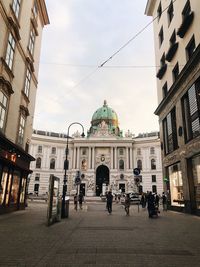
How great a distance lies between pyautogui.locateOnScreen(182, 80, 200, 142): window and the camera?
58.4 feet

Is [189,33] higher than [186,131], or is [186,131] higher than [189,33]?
[189,33]

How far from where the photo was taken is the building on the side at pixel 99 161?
84875 millimetres

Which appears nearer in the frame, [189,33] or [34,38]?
[189,33]

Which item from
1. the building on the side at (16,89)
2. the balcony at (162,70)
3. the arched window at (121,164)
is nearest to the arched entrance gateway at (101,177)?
the arched window at (121,164)

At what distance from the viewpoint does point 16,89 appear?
19.9 m

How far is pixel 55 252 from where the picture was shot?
6.82 meters

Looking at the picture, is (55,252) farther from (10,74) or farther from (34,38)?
(34,38)

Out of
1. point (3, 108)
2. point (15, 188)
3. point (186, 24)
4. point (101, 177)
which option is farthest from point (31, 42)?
point (101, 177)

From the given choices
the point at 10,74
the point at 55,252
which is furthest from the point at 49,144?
the point at 55,252

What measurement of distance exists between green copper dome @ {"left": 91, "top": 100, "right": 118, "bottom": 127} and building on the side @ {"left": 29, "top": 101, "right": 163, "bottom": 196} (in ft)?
25.7

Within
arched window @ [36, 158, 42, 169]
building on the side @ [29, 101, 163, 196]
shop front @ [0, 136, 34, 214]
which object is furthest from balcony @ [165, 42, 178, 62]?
arched window @ [36, 158, 42, 169]

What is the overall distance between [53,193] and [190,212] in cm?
1186

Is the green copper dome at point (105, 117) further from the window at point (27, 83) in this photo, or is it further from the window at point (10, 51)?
the window at point (10, 51)

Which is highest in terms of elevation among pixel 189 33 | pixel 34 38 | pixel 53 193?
pixel 34 38
